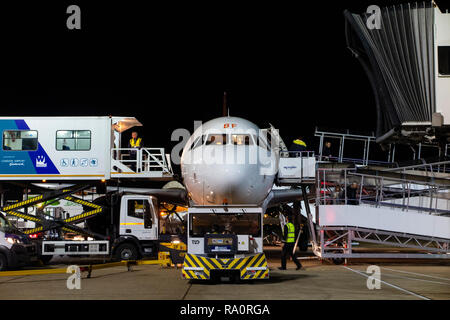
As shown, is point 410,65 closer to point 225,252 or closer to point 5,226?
point 225,252

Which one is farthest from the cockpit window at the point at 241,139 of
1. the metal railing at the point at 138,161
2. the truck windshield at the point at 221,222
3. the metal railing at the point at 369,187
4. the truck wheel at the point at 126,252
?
the truck wheel at the point at 126,252

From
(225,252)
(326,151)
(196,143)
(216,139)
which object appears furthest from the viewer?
(326,151)

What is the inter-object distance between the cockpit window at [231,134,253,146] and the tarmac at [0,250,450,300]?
12.4ft

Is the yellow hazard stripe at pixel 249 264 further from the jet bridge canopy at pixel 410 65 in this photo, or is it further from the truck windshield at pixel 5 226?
the truck windshield at pixel 5 226

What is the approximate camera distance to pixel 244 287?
41.8 feet

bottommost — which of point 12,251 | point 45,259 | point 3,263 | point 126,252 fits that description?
point 45,259

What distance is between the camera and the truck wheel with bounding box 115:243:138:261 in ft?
69.3

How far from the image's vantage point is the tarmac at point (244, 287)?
11.1 m

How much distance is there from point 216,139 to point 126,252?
8.08 metres

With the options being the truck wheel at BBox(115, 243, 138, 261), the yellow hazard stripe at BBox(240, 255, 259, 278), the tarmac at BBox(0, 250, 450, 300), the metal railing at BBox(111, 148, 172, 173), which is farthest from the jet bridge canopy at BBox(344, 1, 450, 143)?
the truck wheel at BBox(115, 243, 138, 261)

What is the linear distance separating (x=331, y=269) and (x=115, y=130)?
10596mm

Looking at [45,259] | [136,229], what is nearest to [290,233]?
[136,229]
